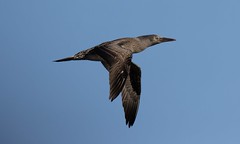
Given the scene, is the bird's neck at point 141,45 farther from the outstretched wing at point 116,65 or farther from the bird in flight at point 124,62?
the outstretched wing at point 116,65

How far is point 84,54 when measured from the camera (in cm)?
1688

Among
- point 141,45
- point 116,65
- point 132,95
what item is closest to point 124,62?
point 116,65

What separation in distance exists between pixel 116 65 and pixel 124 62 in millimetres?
232

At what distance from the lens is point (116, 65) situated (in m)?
14.4

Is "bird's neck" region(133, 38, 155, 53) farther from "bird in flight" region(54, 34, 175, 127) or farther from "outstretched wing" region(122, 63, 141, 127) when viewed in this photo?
"outstretched wing" region(122, 63, 141, 127)

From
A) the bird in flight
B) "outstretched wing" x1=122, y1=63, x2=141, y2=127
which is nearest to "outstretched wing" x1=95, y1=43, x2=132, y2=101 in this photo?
the bird in flight

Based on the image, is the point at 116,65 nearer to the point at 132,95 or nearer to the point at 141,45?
the point at 141,45

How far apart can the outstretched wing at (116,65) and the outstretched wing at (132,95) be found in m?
3.02

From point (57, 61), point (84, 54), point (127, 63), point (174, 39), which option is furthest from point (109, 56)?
point (174, 39)

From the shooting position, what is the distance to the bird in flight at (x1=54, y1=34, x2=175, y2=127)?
14.1 meters

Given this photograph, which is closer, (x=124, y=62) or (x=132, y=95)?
(x=124, y=62)

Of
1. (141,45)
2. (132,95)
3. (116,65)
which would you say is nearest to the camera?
(116,65)

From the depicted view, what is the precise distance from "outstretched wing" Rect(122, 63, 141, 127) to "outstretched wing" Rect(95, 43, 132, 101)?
9.90 ft

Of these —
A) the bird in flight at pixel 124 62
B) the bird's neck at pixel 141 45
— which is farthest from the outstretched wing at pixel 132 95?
the bird's neck at pixel 141 45
